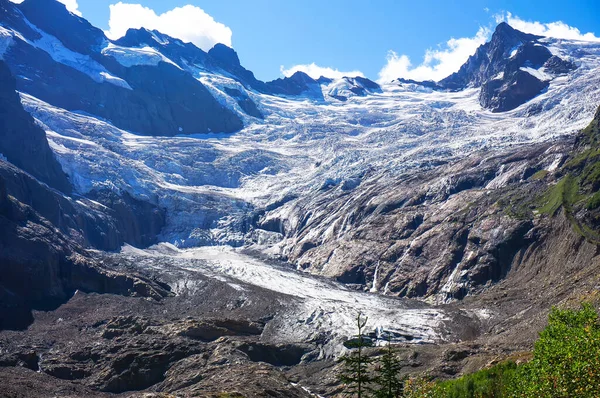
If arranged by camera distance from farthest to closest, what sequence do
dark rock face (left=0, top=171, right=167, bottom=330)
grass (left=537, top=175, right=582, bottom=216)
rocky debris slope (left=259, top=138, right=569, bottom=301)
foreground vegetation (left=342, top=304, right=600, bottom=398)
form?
rocky debris slope (left=259, top=138, right=569, bottom=301) < grass (left=537, top=175, right=582, bottom=216) < dark rock face (left=0, top=171, right=167, bottom=330) < foreground vegetation (left=342, top=304, right=600, bottom=398)

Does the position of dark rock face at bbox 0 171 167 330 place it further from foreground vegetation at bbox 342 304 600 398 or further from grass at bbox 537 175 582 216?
foreground vegetation at bbox 342 304 600 398

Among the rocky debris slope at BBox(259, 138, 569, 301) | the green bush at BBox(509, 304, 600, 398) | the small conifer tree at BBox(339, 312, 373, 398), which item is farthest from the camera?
the rocky debris slope at BBox(259, 138, 569, 301)

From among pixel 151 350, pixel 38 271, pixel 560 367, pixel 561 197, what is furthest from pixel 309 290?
pixel 560 367

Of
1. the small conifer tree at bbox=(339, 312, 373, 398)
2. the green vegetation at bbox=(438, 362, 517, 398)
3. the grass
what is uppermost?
the grass

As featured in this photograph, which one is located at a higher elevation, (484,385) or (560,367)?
(560,367)

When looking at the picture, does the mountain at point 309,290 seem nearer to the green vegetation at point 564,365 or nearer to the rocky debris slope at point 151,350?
the rocky debris slope at point 151,350

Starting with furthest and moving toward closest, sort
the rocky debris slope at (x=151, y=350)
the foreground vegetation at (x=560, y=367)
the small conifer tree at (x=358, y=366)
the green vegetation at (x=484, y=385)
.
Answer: the rocky debris slope at (x=151, y=350), the green vegetation at (x=484, y=385), the small conifer tree at (x=358, y=366), the foreground vegetation at (x=560, y=367)

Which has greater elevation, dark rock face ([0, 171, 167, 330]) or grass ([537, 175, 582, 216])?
grass ([537, 175, 582, 216])

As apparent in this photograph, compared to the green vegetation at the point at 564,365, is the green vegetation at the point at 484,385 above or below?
below

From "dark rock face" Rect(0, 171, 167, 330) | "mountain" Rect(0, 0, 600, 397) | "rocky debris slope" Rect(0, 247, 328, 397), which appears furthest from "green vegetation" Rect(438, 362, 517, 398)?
"dark rock face" Rect(0, 171, 167, 330)

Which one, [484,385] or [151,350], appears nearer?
[484,385]

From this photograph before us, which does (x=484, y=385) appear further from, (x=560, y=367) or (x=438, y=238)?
(x=438, y=238)

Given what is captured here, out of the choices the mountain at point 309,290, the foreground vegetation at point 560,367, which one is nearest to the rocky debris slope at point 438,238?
the mountain at point 309,290

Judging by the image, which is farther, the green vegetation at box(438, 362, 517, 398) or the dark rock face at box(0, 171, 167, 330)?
the dark rock face at box(0, 171, 167, 330)
